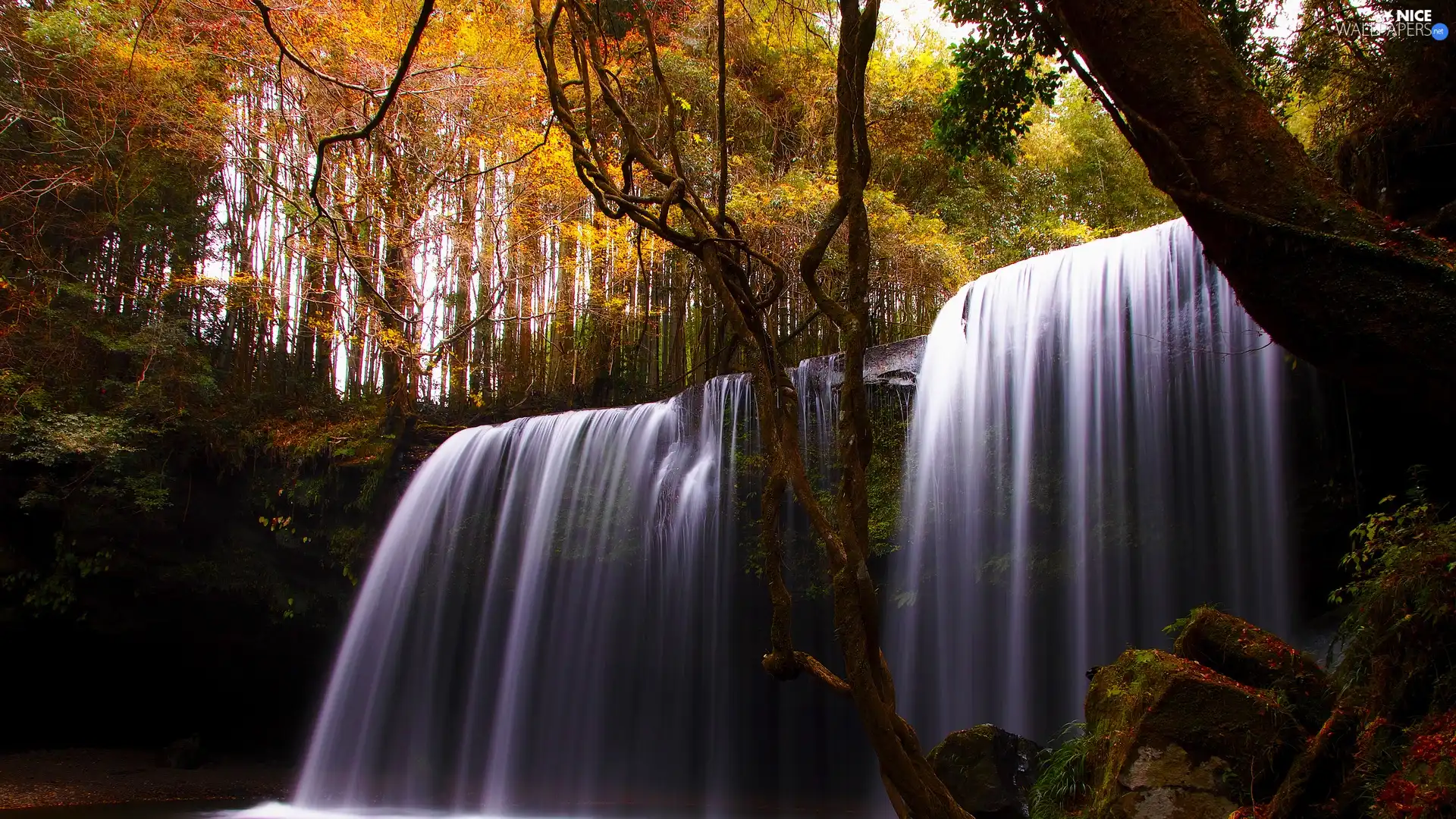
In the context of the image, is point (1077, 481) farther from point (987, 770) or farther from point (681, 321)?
point (681, 321)

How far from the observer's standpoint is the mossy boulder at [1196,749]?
10.9ft

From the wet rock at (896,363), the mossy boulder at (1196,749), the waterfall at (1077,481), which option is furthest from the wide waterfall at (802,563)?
the mossy boulder at (1196,749)

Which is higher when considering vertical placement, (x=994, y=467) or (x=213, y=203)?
(x=213, y=203)

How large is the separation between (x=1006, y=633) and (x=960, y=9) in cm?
477

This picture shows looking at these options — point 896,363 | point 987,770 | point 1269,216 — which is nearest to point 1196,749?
point 987,770

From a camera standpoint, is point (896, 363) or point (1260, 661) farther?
point (896, 363)

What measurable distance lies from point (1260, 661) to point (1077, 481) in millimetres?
2937

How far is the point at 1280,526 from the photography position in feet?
18.7

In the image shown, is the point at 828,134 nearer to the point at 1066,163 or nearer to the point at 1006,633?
the point at 1066,163

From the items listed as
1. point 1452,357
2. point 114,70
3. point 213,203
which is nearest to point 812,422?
A: point 1452,357

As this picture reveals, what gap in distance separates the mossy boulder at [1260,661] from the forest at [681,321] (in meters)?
0.02

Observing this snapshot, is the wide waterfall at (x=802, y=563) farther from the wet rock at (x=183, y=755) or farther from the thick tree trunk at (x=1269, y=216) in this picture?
the thick tree trunk at (x=1269, y=216)

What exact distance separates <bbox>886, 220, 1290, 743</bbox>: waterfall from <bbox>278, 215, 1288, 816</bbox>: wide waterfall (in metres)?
0.02

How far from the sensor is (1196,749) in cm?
342
